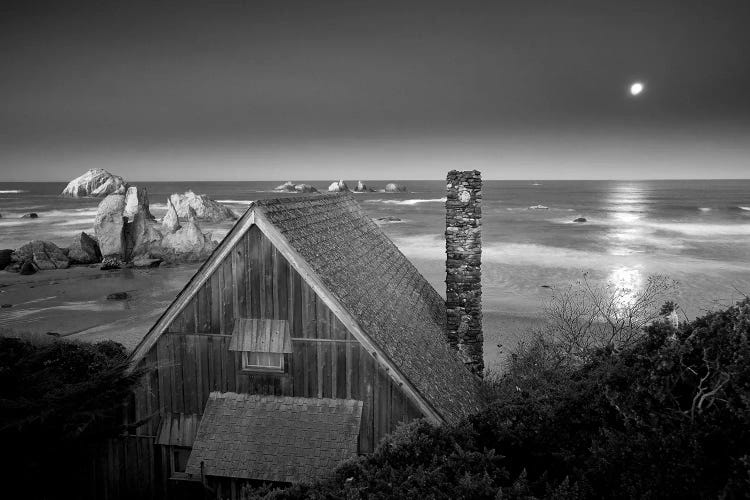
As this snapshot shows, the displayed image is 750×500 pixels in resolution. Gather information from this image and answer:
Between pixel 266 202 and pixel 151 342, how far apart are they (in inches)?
136

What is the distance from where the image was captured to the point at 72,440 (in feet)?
20.0

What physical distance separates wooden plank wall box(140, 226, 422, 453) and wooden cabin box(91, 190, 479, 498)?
19mm

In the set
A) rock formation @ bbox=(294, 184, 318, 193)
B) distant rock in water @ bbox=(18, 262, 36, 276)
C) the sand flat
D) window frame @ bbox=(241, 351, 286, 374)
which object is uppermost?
rock formation @ bbox=(294, 184, 318, 193)

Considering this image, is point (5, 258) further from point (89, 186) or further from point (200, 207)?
point (89, 186)

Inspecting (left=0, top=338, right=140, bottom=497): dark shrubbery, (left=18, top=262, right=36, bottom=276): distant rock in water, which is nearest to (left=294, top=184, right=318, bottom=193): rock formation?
(left=18, top=262, right=36, bottom=276): distant rock in water

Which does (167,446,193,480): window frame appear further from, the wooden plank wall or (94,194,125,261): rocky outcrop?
(94,194,125,261): rocky outcrop

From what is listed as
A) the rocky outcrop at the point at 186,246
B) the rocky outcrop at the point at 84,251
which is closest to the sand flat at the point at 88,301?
the rocky outcrop at the point at 84,251

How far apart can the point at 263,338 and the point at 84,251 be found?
47.7 metres

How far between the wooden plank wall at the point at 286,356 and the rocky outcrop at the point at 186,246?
137 ft

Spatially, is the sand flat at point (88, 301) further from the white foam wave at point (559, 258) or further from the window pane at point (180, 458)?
the white foam wave at point (559, 258)

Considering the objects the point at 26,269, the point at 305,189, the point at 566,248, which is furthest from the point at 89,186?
the point at 566,248

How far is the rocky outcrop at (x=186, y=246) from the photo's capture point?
1971 inches

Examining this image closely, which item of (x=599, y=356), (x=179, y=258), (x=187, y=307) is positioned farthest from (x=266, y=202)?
(x=179, y=258)

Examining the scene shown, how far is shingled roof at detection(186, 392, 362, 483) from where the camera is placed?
8.92m
